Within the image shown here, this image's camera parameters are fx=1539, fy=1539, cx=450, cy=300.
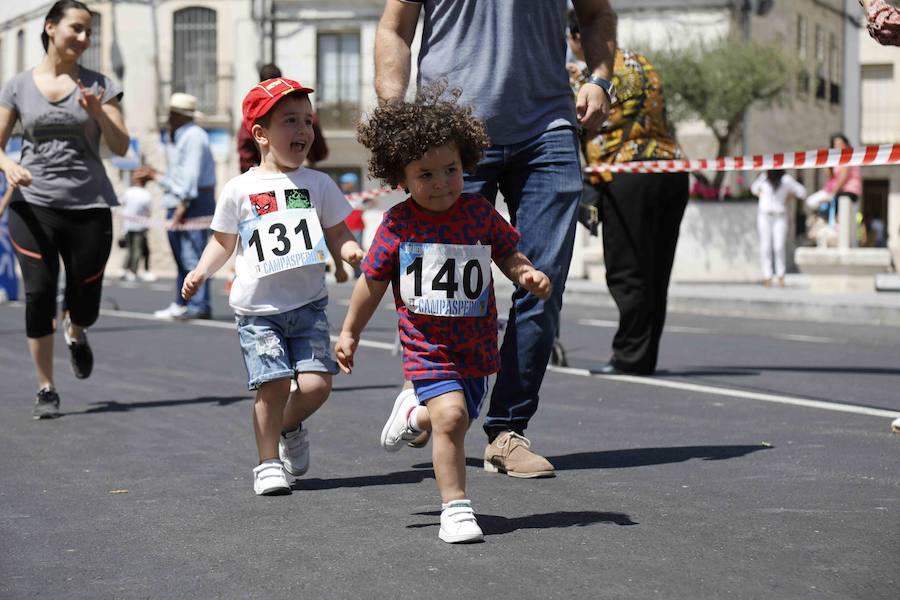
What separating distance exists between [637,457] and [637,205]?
282cm

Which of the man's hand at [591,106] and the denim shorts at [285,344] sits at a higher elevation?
the man's hand at [591,106]

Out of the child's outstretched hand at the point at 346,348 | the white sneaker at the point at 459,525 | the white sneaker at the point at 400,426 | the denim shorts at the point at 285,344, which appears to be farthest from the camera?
the denim shorts at the point at 285,344

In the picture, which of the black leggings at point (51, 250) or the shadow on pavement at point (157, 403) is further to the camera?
the shadow on pavement at point (157, 403)

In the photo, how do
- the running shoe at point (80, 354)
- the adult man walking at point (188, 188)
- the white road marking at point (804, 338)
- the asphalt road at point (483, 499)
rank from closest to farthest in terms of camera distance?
the asphalt road at point (483, 499) → the running shoe at point (80, 354) → the white road marking at point (804, 338) → the adult man walking at point (188, 188)

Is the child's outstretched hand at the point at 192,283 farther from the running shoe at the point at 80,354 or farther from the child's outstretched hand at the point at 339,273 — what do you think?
the running shoe at the point at 80,354

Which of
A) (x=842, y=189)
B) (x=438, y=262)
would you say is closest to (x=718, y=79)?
(x=842, y=189)

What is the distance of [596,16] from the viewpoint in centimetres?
563

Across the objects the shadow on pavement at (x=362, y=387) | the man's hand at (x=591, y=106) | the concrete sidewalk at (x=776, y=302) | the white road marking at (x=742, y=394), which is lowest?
the concrete sidewalk at (x=776, y=302)

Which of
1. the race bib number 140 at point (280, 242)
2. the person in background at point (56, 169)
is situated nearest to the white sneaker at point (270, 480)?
the race bib number 140 at point (280, 242)

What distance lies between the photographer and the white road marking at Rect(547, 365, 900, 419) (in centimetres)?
693

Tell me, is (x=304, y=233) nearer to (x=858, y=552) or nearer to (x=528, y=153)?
(x=528, y=153)

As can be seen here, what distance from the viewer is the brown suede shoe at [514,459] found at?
5.15 metres

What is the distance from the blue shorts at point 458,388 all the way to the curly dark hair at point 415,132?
589 mm

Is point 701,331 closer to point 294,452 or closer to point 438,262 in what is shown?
point 294,452
